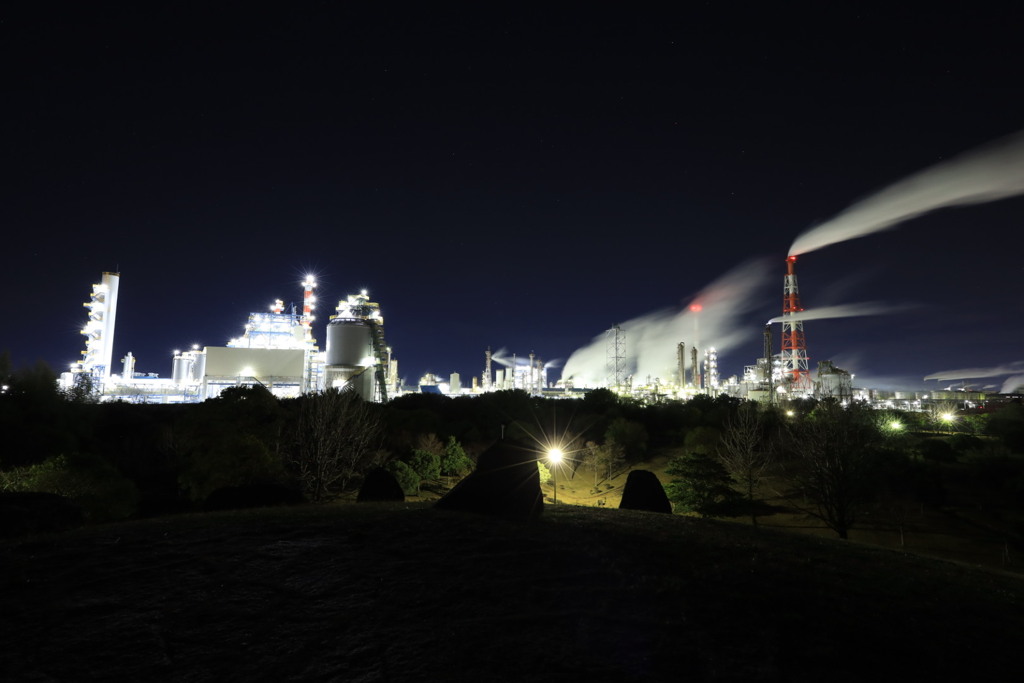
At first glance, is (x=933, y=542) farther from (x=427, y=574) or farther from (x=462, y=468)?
(x=427, y=574)

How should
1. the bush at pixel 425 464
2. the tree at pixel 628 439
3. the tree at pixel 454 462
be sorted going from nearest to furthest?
1. the bush at pixel 425 464
2. the tree at pixel 454 462
3. the tree at pixel 628 439

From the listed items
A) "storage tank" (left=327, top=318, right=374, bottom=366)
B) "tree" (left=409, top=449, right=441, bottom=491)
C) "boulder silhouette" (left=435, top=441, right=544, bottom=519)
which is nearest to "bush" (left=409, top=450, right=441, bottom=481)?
"tree" (left=409, top=449, right=441, bottom=491)

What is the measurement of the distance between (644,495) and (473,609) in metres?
12.6

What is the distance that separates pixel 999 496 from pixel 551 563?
132ft

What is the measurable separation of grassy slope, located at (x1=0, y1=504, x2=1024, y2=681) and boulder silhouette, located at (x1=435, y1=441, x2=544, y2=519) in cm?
164

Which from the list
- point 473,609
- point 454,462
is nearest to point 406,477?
point 454,462

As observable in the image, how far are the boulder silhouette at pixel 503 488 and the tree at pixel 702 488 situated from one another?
1751 centimetres

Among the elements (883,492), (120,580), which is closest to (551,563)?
(120,580)

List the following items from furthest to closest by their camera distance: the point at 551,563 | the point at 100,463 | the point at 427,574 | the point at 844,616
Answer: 1. the point at 100,463
2. the point at 551,563
3. the point at 427,574
4. the point at 844,616

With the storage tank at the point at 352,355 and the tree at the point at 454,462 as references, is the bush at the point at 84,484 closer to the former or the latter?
the tree at the point at 454,462

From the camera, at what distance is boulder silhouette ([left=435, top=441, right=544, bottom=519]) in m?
13.2

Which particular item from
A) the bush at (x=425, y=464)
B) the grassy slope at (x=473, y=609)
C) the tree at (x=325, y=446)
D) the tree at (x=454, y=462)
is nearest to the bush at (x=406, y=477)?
the tree at (x=325, y=446)

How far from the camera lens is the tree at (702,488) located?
27.9 metres

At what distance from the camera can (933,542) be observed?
27.8 metres
